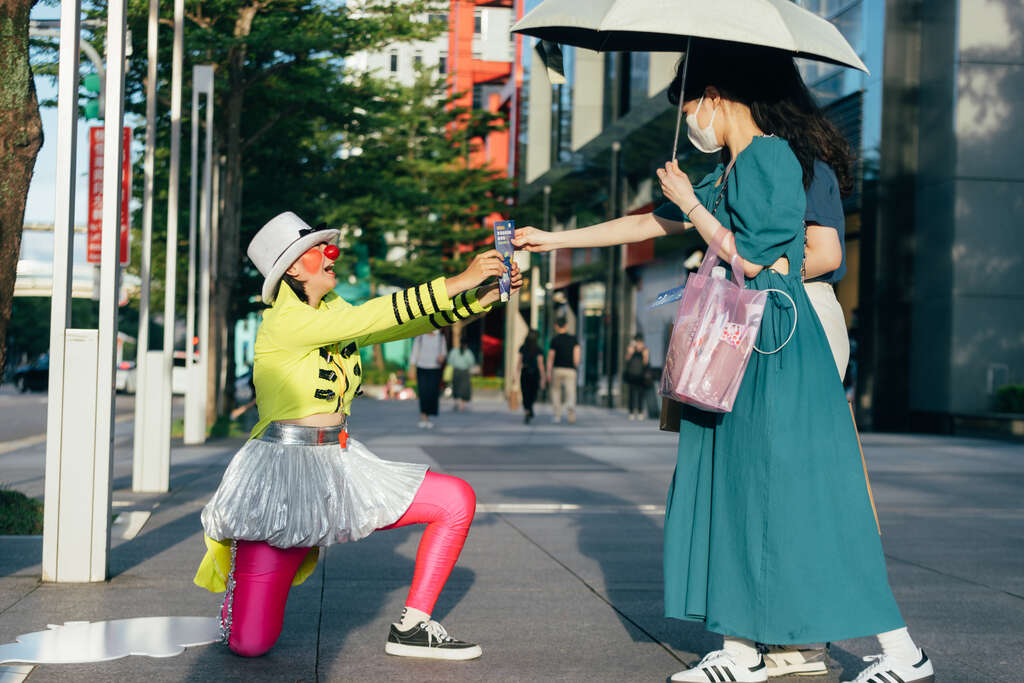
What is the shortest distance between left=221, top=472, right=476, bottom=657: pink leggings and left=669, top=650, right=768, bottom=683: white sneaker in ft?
3.10

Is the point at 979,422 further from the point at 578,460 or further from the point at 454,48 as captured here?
the point at 454,48

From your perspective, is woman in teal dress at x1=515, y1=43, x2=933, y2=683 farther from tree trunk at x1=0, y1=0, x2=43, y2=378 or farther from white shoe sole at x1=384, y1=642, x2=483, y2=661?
tree trunk at x1=0, y1=0, x2=43, y2=378

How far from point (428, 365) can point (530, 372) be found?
3.40 meters

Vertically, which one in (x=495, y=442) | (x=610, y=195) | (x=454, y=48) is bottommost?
(x=495, y=442)

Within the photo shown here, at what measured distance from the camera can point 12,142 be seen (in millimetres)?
7152

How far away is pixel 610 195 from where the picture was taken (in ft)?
100.0

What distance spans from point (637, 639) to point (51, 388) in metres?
2.94

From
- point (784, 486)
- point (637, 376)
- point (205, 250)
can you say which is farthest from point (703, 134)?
point (637, 376)

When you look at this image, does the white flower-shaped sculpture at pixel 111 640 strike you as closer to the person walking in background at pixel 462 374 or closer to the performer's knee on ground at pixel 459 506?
the performer's knee on ground at pixel 459 506

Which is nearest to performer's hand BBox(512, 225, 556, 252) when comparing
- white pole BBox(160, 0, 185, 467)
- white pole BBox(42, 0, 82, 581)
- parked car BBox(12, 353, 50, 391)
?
white pole BBox(42, 0, 82, 581)

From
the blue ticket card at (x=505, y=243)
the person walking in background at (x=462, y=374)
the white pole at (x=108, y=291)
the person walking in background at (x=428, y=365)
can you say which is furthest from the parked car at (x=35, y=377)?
the blue ticket card at (x=505, y=243)

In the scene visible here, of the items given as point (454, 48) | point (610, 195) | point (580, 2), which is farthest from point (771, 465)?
point (454, 48)

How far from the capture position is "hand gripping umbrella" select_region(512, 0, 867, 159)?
3955 mm

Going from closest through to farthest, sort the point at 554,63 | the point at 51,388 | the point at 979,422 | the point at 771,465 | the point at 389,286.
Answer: the point at 771,465, the point at 554,63, the point at 51,388, the point at 979,422, the point at 389,286
